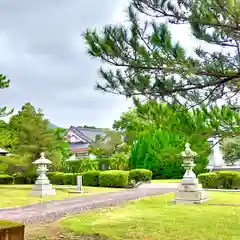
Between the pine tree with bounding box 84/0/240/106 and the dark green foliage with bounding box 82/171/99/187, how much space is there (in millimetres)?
15808

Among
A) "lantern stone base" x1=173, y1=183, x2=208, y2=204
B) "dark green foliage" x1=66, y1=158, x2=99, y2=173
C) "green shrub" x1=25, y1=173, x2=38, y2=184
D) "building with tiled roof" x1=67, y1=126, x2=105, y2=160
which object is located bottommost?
"lantern stone base" x1=173, y1=183, x2=208, y2=204

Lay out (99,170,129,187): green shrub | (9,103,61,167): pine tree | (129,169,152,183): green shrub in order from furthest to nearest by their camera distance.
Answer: (9,103,61,167): pine tree < (129,169,152,183): green shrub < (99,170,129,187): green shrub

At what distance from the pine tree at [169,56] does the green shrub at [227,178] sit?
11697 millimetres

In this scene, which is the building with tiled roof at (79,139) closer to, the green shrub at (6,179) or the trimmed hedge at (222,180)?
the green shrub at (6,179)

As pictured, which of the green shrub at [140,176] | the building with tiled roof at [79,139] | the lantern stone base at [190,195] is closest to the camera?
the lantern stone base at [190,195]

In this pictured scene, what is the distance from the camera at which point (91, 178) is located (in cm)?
2106

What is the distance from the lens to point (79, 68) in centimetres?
630

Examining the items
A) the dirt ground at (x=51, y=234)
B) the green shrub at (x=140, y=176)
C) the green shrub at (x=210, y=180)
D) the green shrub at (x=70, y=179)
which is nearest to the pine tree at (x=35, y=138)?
the green shrub at (x=70, y=179)

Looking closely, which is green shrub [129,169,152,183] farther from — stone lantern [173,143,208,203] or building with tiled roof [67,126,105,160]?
building with tiled roof [67,126,105,160]

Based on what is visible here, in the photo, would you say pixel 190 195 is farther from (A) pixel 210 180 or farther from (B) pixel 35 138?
(B) pixel 35 138

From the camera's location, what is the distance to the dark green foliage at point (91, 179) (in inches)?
822

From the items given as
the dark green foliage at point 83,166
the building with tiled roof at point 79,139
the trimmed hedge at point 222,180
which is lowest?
the trimmed hedge at point 222,180

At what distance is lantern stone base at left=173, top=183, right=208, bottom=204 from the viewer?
11430mm

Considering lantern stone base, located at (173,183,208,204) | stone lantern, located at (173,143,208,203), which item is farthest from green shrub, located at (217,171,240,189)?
lantern stone base, located at (173,183,208,204)
